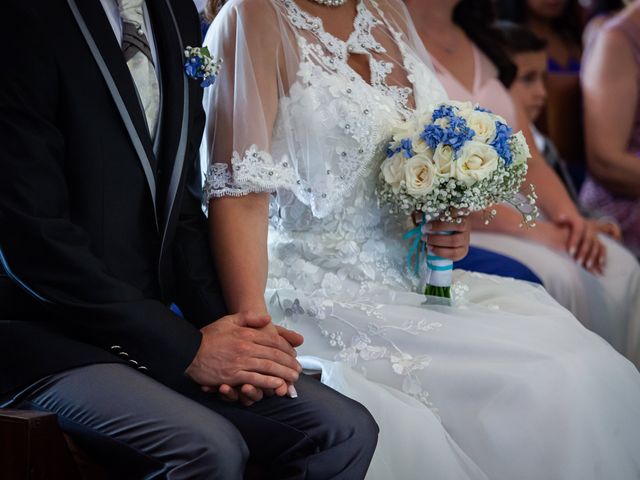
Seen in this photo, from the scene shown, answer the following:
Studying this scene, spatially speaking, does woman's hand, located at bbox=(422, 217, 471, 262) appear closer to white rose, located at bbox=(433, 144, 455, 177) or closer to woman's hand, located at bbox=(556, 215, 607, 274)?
white rose, located at bbox=(433, 144, 455, 177)

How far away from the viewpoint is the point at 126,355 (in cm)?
179

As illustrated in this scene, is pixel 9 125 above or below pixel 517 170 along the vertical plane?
above

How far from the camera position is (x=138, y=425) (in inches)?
64.5

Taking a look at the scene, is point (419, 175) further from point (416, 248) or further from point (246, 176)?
point (246, 176)

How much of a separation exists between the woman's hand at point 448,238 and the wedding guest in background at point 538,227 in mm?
870

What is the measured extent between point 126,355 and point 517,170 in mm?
1046

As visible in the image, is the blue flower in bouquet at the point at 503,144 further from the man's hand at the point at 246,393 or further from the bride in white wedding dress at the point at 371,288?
the man's hand at the point at 246,393

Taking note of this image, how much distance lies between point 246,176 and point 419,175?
0.41 metres

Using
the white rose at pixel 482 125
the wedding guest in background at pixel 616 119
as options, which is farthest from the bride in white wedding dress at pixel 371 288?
the wedding guest in background at pixel 616 119

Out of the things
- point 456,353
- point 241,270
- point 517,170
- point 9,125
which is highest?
point 9,125

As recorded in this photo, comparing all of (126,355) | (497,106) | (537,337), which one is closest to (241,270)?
(126,355)

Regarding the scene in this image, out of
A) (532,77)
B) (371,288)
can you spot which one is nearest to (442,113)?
(371,288)

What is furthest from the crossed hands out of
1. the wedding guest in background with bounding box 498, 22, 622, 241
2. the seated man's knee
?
the wedding guest in background with bounding box 498, 22, 622, 241

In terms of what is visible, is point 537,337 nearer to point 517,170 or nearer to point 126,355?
point 517,170
